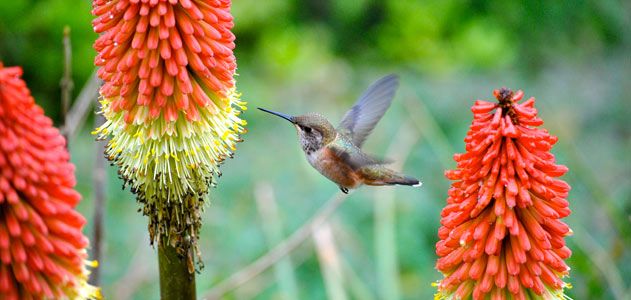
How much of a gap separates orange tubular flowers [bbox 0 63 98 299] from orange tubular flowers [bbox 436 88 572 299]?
4.88 feet

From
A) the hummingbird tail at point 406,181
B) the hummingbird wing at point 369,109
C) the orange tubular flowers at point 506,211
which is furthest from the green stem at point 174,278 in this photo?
the hummingbird wing at point 369,109

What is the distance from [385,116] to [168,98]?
5743mm

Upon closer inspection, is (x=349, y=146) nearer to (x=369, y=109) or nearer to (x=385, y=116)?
(x=369, y=109)

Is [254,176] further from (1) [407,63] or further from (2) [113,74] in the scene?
(2) [113,74]

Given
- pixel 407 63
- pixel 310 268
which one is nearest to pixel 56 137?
pixel 310 268

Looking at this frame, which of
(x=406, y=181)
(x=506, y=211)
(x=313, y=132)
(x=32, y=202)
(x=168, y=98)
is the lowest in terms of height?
(x=32, y=202)

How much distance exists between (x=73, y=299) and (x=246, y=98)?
5951 millimetres

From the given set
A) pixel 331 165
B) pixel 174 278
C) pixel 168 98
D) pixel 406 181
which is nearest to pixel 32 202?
pixel 174 278

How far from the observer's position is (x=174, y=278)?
10.9ft

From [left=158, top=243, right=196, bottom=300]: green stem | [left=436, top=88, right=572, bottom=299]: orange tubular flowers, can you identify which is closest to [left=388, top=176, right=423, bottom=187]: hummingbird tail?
[left=436, top=88, right=572, bottom=299]: orange tubular flowers

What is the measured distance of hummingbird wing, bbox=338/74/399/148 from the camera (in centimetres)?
475

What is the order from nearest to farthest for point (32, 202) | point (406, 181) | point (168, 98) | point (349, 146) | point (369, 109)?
point (32, 202) < point (168, 98) < point (406, 181) < point (349, 146) < point (369, 109)

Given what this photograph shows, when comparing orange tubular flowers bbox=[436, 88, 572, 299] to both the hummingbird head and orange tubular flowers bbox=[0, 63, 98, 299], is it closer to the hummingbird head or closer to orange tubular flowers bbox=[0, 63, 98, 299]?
the hummingbird head

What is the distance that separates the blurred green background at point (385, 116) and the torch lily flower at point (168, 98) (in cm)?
185
